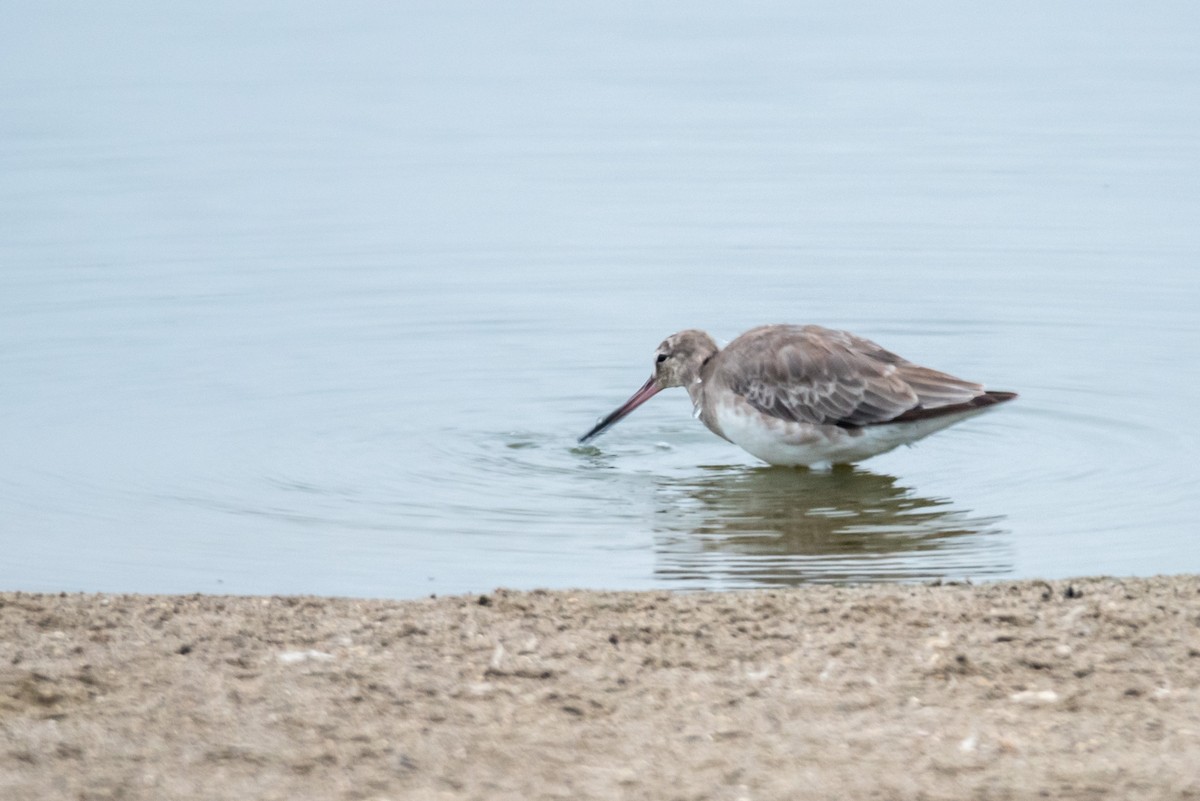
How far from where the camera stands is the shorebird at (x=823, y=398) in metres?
10.5

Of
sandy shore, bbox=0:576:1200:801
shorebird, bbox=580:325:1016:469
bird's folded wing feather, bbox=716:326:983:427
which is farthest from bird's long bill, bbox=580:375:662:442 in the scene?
sandy shore, bbox=0:576:1200:801

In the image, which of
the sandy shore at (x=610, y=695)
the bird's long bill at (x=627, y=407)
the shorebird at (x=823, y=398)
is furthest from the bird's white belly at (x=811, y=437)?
the sandy shore at (x=610, y=695)

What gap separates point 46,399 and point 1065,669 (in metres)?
7.53

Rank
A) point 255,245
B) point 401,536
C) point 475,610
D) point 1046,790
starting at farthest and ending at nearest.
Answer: point 255,245, point 401,536, point 475,610, point 1046,790

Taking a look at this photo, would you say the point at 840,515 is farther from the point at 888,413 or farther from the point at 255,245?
the point at 255,245

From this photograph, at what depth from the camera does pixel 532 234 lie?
1684 cm

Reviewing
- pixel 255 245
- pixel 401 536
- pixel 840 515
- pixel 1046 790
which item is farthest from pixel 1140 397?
pixel 255 245

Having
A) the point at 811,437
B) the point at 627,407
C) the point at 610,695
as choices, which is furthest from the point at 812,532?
the point at 610,695

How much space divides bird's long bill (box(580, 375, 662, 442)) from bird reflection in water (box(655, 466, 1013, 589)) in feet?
2.79

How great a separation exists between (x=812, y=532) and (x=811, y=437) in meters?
1.36

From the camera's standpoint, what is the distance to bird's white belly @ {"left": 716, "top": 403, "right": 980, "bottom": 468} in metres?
10.6

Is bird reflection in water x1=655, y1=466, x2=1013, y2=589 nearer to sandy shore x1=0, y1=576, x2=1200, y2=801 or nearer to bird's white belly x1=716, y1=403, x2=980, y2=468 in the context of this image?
bird's white belly x1=716, y1=403, x2=980, y2=468

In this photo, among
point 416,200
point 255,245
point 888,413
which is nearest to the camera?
point 888,413

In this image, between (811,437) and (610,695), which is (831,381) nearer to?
(811,437)
